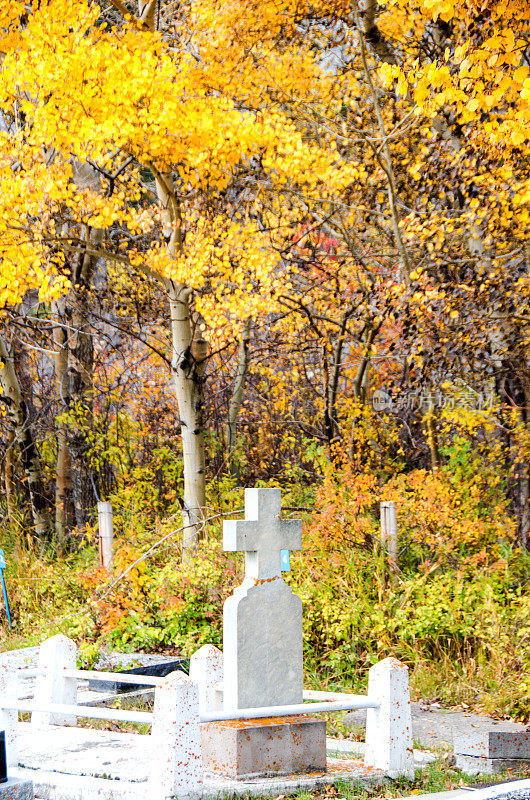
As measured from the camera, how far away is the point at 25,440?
1533 cm

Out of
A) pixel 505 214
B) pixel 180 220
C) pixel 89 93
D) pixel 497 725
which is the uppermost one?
pixel 89 93

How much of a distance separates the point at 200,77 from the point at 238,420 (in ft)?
25.6

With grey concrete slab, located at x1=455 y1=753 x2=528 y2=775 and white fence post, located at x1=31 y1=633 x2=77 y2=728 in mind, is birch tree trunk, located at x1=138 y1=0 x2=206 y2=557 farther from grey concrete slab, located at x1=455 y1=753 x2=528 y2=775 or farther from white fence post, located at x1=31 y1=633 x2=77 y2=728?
grey concrete slab, located at x1=455 y1=753 x2=528 y2=775

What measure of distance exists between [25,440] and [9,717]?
1010cm

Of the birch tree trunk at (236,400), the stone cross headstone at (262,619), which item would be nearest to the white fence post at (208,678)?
the stone cross headstone at (262,619)

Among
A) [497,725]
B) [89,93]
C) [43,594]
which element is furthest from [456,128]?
[43,594]

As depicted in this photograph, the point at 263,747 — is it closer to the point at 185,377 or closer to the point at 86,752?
the point at 86,752

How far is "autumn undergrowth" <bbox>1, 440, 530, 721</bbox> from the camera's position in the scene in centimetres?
888

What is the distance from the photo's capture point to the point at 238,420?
59.5 feet

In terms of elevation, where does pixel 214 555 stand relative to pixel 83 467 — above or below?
below

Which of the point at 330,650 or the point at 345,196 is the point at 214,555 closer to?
the point at 330,650

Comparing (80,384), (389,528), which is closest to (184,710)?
(389,528)

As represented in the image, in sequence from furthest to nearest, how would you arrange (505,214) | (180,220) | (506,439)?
(506,439)
(180,220)
(505,214)

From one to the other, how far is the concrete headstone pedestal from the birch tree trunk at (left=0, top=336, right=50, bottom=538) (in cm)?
969
